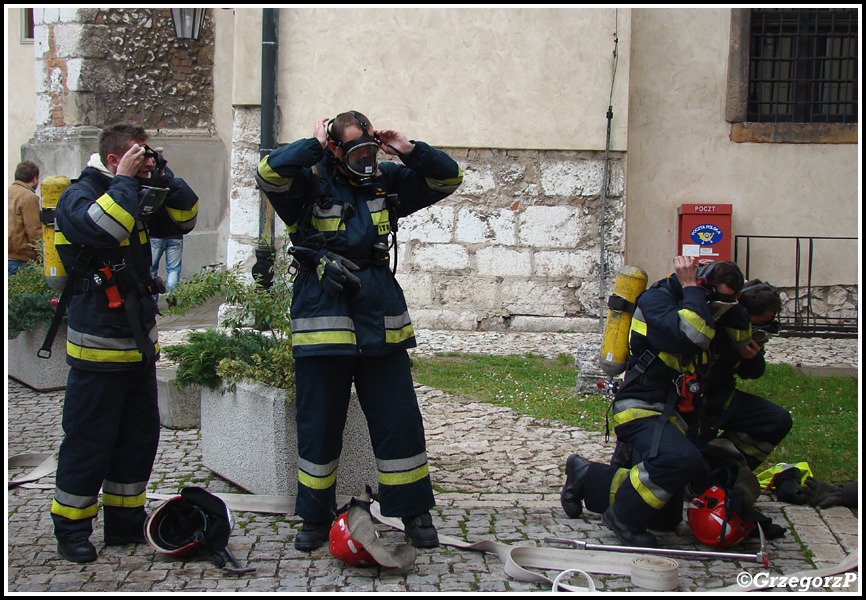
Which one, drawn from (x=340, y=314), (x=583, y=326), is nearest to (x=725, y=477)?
(x=340, y=314)

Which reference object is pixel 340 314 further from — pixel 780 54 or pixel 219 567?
pixel 780 54

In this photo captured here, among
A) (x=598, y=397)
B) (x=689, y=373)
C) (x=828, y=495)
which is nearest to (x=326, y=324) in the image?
(x=689, y=373)

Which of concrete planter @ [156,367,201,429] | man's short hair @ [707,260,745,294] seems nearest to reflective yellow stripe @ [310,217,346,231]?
man's short hair @ [707,260,745,294]

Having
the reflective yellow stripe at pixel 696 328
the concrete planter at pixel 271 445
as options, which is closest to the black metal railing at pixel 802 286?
the reflective yellow stripe at pixel 696 328

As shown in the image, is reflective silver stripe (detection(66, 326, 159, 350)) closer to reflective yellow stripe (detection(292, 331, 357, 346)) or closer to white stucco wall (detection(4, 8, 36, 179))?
reflective yellow stripe (detection(292, 331, 357, 346))

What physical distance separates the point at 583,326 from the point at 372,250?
A: 6071 millimetres

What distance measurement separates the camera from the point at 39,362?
727cm

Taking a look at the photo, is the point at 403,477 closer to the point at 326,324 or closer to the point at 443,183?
the point at 326,324

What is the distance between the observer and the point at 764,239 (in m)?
10.3

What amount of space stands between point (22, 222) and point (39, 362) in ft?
8.45

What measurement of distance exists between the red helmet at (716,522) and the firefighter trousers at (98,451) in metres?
2.65

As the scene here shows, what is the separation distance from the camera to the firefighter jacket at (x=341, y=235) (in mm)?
3932

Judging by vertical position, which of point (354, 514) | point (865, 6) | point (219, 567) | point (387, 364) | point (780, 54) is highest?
point (780, 54)

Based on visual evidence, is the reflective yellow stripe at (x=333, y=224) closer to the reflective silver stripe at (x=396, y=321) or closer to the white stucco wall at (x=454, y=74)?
the reflective silver stripe at (x=396, y=321)
